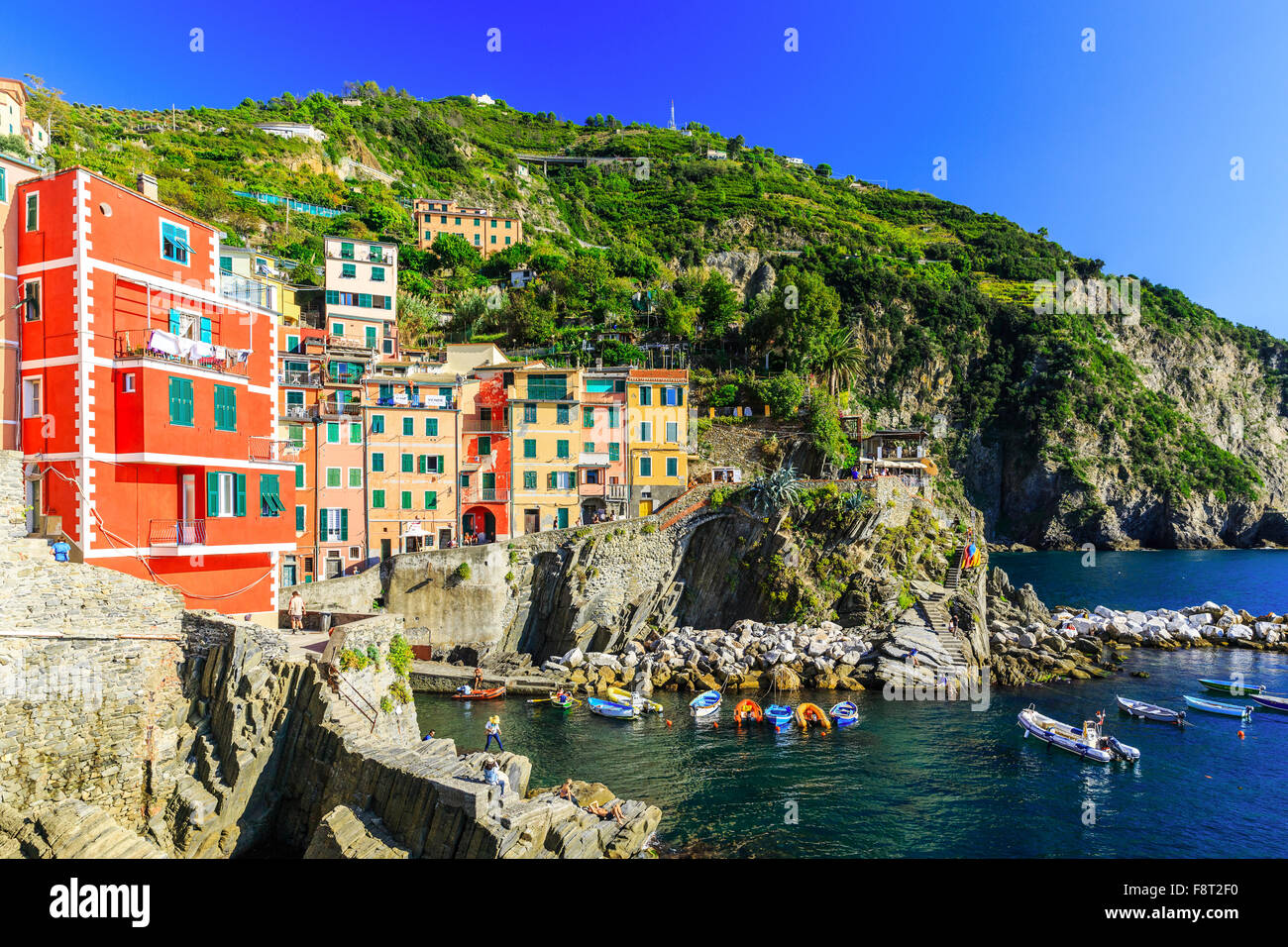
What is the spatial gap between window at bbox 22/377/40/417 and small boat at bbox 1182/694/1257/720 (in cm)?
4943

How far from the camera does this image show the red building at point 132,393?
23.0m

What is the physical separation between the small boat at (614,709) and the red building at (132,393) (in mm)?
15984

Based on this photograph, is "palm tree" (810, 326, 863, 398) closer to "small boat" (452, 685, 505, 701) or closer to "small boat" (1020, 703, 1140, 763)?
"small boat" (1020, 703, 1140, 763)

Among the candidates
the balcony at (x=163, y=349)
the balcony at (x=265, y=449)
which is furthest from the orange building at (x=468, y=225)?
the balcony at (x=163, y=349)

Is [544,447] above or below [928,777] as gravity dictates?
above

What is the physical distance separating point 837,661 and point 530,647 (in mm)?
17612

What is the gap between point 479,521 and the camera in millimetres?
50125

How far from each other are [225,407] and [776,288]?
69.1m

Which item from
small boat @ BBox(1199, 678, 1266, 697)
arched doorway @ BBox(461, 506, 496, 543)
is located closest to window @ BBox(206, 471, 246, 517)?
arched doorway @ BBox(461, 506, 496, 543)

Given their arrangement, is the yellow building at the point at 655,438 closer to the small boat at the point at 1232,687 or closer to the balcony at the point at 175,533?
the balcony at the point at 175,533

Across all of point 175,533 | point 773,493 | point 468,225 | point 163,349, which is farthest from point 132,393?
point 468,225

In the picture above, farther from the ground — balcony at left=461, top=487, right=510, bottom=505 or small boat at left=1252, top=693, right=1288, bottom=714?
balcony at left=461, top=487, right=510, bottom=505

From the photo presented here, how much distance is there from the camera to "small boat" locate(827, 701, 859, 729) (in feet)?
115

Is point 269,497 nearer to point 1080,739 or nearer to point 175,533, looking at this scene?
point 175,533
